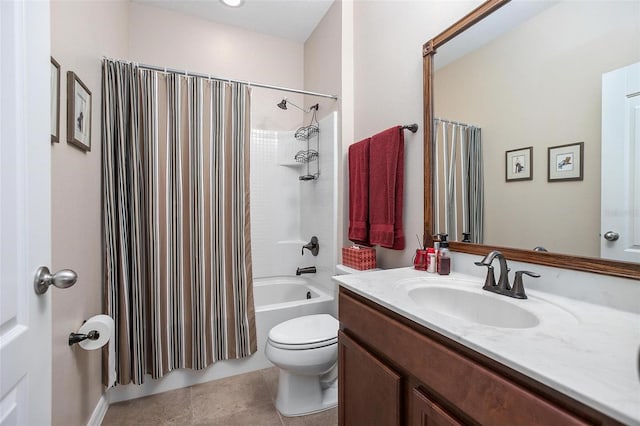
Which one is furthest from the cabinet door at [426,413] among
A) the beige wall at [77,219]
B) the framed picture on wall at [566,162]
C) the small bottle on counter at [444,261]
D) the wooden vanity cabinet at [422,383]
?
the beige wall at [77,219]

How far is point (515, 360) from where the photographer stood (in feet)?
1.79

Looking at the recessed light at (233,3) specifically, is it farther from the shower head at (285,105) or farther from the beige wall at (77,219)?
the beige wall at (77,219)

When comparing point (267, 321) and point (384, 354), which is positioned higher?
point (384, 354)

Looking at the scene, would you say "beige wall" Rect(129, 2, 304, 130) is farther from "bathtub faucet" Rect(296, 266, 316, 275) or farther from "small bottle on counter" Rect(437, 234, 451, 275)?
"small bottle on counter" Rect(437, 234, 451, 275)

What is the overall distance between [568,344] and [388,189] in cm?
112

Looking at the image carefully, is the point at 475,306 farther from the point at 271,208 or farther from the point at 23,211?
the point at 271,208

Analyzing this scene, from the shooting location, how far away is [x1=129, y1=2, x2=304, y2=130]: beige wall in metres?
2.36

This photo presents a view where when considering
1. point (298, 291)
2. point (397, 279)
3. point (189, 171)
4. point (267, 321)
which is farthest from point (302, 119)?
point (397, 279)

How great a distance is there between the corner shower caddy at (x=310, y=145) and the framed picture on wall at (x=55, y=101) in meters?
1.73

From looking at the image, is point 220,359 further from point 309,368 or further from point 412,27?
point 412,27

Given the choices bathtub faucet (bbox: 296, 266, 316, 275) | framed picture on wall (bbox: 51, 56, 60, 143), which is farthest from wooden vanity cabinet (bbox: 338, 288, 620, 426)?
bathtub faucet (bbox: 296, 266, 316, 275)

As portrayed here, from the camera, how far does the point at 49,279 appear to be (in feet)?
2.16

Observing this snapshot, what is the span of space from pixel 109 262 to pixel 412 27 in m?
2.12

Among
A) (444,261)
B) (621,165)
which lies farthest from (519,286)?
(621,165)
